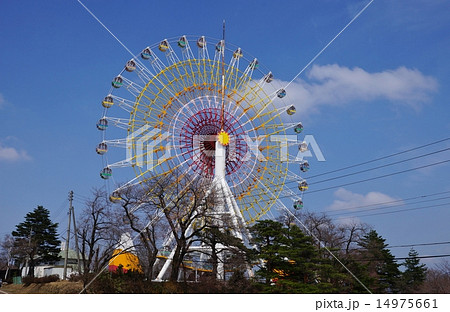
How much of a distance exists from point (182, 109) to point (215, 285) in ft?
41.4

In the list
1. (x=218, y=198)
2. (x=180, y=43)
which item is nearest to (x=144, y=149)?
(x=218, y=198)

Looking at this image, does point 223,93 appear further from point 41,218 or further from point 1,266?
point 1,266

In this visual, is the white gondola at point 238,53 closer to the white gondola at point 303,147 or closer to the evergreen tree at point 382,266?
the white gondola at point 303,147

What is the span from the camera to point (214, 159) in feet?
110

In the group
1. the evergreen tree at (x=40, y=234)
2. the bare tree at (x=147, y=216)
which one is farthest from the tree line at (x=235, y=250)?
the evergreen tree at (x=40, y=234)

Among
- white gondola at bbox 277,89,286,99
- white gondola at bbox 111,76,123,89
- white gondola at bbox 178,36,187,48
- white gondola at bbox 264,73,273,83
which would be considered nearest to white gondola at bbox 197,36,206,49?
white gondola at bbox 178,36,187,48

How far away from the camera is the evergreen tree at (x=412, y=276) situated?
111ft

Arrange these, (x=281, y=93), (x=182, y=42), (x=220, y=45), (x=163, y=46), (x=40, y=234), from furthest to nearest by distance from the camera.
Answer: (x=40, y=234)
(x=281, y=93)
(x=220, y=45)
(x=182, y=42)
(x=163, y=46)

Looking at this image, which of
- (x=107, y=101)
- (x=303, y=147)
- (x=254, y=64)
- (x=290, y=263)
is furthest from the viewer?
(x=254, y=64)

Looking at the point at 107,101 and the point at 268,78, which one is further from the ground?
the point at 268,78

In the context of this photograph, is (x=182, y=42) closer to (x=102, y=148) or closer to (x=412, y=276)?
(x=102, y=148)

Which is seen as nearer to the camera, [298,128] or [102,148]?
[102,148]

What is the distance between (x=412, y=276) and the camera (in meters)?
37.1

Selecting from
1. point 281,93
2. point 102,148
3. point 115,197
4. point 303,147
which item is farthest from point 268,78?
point 115,197
